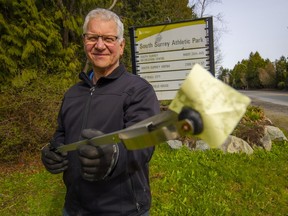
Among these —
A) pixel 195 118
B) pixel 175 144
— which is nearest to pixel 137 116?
pixel 195 118

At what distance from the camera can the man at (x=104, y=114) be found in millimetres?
1634

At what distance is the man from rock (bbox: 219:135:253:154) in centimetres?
437


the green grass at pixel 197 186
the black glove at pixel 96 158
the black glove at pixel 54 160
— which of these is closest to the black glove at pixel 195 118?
the black glove at pixel 96 158

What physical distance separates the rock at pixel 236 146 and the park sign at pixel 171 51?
5.03ft

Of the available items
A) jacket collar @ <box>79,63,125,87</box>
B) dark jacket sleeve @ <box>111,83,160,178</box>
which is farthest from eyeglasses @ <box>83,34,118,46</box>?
dark jacket sleeve @ <box>111,83,160,178</box>

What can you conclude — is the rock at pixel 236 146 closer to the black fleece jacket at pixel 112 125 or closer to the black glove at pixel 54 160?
the black fleece jacket at pixel 112 125

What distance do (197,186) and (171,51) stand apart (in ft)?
11.0

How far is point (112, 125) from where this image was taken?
1.64m

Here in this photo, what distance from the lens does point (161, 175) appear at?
4793 millimetres

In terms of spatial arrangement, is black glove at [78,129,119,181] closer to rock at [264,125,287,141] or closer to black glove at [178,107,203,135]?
black glove at [178,107,203,135]

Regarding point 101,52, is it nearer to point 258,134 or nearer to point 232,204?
point 232,204

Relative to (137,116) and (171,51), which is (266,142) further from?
(137,116)

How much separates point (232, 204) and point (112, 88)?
9.84 feet

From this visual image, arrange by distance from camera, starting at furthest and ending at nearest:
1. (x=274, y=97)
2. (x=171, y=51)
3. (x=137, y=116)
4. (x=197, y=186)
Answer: (x=274, y=97), (x=171, y=51), (x=197, y=186), (x=137, y=116)
